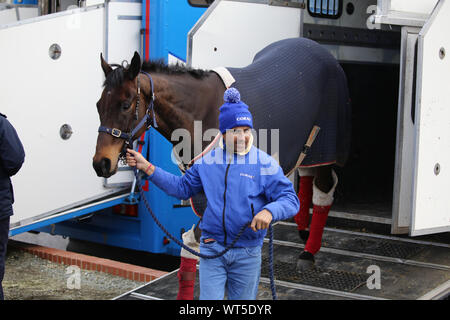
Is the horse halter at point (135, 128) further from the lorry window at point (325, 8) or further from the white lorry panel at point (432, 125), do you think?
the lorry window at point (325, 8)

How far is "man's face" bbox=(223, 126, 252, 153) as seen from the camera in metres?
3.23

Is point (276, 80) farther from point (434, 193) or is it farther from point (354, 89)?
point (354, 89)

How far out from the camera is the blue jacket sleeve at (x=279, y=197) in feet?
10.2

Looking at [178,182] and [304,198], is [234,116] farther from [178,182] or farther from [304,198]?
[304,198]

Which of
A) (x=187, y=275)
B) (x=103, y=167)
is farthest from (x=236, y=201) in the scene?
(x=187, y=275)

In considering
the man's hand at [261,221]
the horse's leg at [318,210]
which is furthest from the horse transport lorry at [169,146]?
the man's hand at [261,221]

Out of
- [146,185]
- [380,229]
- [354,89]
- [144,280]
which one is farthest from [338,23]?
[144,280]

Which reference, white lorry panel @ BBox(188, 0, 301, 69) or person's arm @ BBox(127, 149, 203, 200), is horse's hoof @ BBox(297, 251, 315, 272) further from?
person's arm @ BBox(127, 149, 203, 200)

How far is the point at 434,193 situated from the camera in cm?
476

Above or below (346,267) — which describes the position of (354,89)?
above

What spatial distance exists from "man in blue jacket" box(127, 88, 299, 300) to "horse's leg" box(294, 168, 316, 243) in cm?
246

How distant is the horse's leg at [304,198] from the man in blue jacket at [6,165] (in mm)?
2524

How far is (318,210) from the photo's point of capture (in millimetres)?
5449
